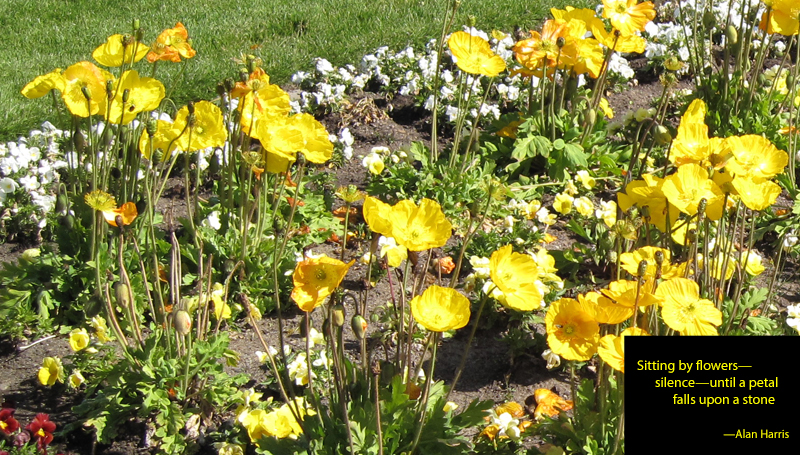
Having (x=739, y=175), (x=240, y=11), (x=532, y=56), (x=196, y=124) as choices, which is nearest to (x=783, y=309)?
(x=739, y=175)

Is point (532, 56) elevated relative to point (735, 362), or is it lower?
elevated

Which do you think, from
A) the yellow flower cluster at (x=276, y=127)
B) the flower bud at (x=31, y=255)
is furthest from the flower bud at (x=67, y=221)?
the yellow flower cluster at (x=276, y=127)

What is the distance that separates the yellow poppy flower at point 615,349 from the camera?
1648mm

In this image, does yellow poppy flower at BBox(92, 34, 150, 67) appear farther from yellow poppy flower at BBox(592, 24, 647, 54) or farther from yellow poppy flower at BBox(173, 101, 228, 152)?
yellow poppy flower at BBox(592, 24, 647, 54)

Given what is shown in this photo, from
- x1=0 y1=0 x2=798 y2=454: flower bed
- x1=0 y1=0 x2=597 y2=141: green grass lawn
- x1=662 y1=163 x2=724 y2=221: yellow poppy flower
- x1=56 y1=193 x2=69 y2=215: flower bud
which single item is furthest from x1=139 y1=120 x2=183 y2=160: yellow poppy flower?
x1=0 y1=0 x2=597 y2=141: green grass lawn

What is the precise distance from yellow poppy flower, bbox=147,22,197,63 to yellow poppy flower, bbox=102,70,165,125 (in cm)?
22

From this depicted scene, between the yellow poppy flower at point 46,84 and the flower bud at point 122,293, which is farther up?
the yellow poppy flower at point 46,84

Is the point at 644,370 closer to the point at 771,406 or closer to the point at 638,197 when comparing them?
the point at 771,406

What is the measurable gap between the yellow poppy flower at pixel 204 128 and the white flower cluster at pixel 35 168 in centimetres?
90

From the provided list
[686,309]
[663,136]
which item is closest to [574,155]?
[663,136]

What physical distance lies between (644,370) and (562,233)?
179 cm

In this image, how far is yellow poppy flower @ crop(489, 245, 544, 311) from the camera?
5.85ft

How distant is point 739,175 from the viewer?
1.96 meters

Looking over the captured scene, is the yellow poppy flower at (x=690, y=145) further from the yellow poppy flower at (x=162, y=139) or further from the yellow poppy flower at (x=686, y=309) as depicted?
the yellow poppy flower at (x=162, y=139)
